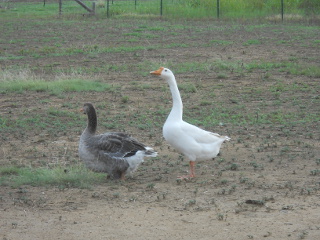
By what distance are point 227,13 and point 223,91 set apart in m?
20.3

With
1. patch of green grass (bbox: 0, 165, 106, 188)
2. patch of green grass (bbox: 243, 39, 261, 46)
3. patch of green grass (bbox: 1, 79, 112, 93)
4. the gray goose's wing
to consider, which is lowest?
patch of green grass (bbox: 0, 165, 106, 188)

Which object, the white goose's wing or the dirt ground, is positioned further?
the white goose's wing

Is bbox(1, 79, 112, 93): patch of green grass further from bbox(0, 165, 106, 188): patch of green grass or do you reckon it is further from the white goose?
the white goose

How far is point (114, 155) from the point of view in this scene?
8.77m

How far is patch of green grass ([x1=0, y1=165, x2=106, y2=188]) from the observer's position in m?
8.48

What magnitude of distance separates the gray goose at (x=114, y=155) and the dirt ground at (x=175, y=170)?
0.20 metres

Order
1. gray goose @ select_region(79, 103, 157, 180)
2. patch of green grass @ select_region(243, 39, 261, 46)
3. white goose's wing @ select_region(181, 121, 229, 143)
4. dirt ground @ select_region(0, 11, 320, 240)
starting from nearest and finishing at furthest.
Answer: dirt ground @ select_region(0, 11, 320, 240) < gray goose @ select_region(79, 103, 157, 180) < white goose's wing @ select_region(181, 121, 229, 143) < patch of green grass @ select_region(243, 39, 261, 46)

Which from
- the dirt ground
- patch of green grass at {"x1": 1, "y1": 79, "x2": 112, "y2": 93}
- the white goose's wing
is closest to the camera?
the dirt ground

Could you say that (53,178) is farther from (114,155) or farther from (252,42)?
(252,42)

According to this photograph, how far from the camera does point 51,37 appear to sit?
25906 millimetres

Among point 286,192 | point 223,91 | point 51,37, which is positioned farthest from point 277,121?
point 51,37

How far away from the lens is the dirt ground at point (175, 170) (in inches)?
273

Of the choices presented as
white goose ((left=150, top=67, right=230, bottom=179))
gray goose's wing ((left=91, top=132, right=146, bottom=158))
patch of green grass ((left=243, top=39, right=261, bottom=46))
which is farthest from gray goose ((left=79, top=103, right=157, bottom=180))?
patch of green grass ((left=243, top=39, right=261, bottom=46))

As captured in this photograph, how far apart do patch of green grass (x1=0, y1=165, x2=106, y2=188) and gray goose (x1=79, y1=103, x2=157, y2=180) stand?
20 centimetres
